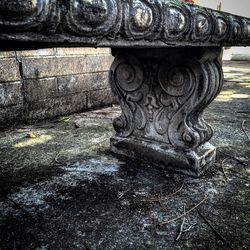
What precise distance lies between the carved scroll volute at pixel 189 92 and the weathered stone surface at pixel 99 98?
6.21ft

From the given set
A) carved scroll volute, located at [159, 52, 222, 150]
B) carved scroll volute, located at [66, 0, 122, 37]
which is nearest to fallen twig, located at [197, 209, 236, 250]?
carved scroll volute, located at [159, 52, 222, 150]

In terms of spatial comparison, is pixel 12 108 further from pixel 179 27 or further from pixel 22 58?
pixel 179 27

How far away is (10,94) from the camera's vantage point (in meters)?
2.67

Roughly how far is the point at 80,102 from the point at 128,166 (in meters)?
1.75

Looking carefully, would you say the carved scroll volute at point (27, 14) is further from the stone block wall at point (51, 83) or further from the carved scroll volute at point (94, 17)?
the stone block wall at point (51, 83)

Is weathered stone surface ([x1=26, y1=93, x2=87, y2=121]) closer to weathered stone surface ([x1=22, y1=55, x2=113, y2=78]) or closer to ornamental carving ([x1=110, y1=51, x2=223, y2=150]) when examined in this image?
weathered stone surface ([x1=22, y1=55, x2=113, y2=78])

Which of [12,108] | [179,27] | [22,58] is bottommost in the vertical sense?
[12,108]

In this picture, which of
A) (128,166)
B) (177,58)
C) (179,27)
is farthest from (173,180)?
(179,27)

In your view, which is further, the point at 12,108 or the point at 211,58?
the point at 12,108

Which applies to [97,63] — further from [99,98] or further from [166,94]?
[166,94]

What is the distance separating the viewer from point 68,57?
320 centimetres

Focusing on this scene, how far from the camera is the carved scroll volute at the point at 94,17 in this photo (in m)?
0.76

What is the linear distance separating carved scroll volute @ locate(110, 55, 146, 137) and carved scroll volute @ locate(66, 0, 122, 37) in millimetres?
951

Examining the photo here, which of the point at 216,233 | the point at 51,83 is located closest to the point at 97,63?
the point at 51,83
